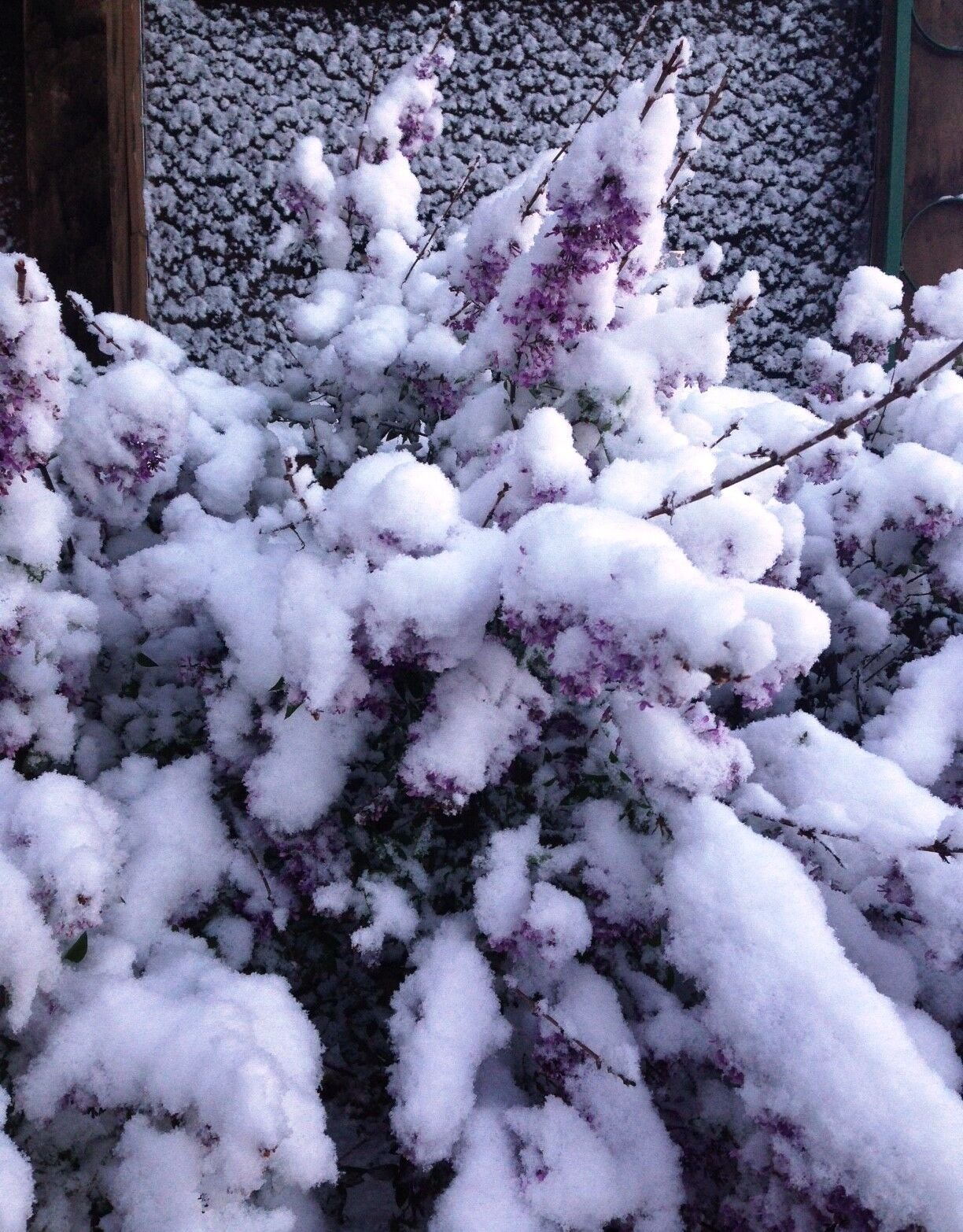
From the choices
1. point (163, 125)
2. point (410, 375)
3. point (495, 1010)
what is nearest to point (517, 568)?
point (495, 1010)

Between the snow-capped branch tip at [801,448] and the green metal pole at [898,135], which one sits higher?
the green metal pole at [898,135]

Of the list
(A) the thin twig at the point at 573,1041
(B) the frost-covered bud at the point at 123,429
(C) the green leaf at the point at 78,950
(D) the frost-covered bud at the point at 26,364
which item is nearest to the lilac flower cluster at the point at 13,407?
(D) the frost-covered bud at the point at 26,364

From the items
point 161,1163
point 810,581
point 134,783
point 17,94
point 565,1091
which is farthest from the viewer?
point 17,94

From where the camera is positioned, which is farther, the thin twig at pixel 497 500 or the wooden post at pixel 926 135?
the wooden post at pixel 926 135

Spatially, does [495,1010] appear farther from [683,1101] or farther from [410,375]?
[410,375]

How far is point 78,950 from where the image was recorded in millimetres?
992

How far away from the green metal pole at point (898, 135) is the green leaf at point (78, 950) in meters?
3.76

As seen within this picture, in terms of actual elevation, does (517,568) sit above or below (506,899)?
above

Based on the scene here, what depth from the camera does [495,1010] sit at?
1.10 metres

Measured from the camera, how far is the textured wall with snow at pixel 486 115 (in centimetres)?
312

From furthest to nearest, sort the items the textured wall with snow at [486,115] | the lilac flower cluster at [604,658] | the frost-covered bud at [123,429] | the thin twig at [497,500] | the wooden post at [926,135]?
the wooden post at [926,135] → the textured wall with snow at [486,115] → the frost-covered bud at [123,429] → the thin twig at [497,500] → the lilac flower cluster at [604,658]

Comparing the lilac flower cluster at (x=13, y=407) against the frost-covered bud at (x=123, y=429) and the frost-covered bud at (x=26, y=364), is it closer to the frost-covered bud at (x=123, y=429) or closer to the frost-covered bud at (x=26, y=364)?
the frost-covered bud at (x=26, y=364)

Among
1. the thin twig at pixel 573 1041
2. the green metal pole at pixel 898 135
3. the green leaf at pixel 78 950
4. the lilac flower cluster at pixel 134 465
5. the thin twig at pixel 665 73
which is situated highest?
the green metal pole at pixel 898 135

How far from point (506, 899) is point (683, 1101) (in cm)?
37
